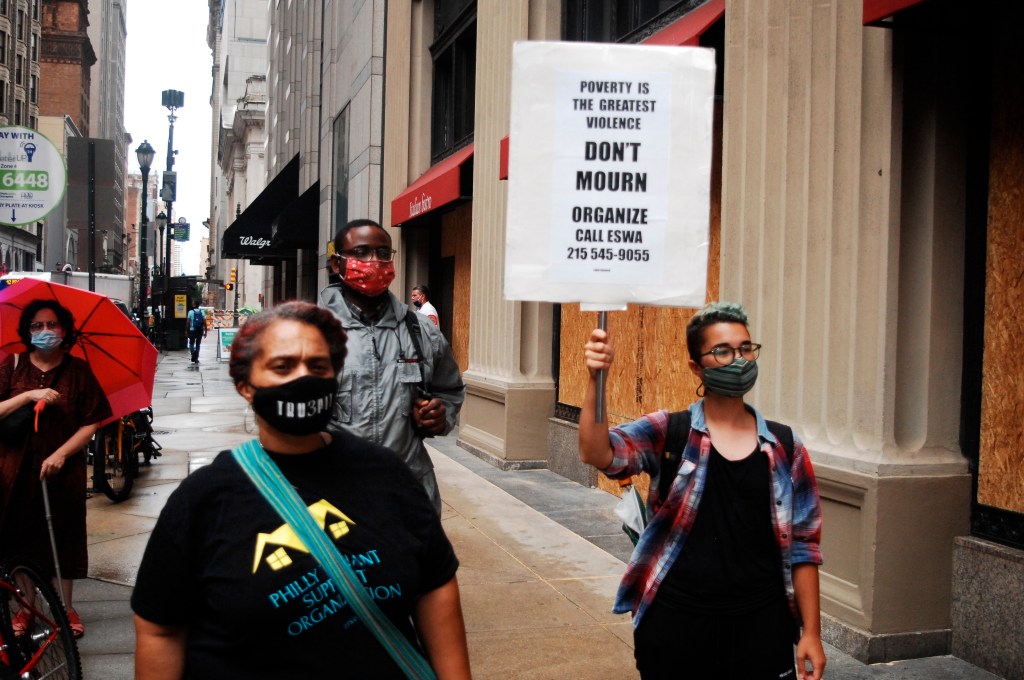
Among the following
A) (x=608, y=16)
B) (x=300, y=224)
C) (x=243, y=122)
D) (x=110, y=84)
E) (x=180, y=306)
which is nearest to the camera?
(x=608, y=16)

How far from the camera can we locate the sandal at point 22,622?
4574 millimetres

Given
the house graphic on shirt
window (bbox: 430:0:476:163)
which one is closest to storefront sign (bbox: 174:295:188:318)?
window (bbox: 430:0:476:163)

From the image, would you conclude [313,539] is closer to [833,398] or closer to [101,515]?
[833,398]

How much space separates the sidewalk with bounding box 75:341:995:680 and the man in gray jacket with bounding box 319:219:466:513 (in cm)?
156

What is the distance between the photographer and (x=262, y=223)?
2988 cm

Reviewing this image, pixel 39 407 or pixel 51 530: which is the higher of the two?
pixel 39 407

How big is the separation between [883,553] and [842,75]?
2608mm

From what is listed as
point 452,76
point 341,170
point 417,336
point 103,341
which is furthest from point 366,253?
point 341,170

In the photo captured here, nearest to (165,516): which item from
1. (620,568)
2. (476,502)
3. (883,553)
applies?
(883,553)

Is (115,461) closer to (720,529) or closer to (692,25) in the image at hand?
(692,25)

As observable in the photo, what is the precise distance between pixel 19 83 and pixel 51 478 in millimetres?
78765

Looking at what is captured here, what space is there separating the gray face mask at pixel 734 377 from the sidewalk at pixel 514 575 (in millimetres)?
2489

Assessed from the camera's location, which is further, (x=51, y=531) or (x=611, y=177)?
(x=51, y=531)

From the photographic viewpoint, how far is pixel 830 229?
575 centimetres
